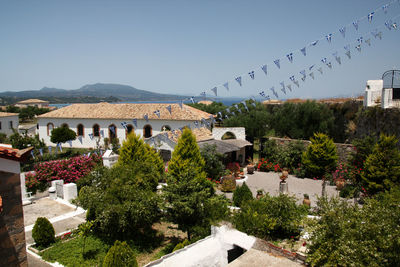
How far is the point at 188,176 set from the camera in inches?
391

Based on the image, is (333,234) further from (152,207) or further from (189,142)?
(189,142)

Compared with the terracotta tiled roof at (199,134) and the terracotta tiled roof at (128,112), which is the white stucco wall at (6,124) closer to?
the terracotta tiled roof at (128,112)

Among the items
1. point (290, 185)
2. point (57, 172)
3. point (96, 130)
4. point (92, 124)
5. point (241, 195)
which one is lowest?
point (290, 185)

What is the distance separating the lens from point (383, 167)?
12922 millimetres

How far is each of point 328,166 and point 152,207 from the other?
12.4 m

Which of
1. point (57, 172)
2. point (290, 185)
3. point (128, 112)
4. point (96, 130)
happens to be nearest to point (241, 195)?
point (290, 185)

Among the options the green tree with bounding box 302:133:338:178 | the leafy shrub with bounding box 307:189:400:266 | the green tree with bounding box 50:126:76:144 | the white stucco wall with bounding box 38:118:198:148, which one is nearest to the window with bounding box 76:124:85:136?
Result: the white stucco wall with bounding box 38:118:198:148

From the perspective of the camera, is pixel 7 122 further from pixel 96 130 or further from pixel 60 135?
pixel 60 135

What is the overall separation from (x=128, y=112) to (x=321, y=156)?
21.0 metres

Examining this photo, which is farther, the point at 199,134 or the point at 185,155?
the point at 199,134

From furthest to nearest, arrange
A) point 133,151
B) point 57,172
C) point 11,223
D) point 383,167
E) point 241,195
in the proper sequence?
point 133,151 < point 57,172 < point 383,167 < point 241,195 < point 11,223

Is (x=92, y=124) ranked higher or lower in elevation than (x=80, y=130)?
higher

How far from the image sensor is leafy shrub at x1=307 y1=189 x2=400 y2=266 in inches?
235

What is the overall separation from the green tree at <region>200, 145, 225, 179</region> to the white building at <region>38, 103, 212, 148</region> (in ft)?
34.2
